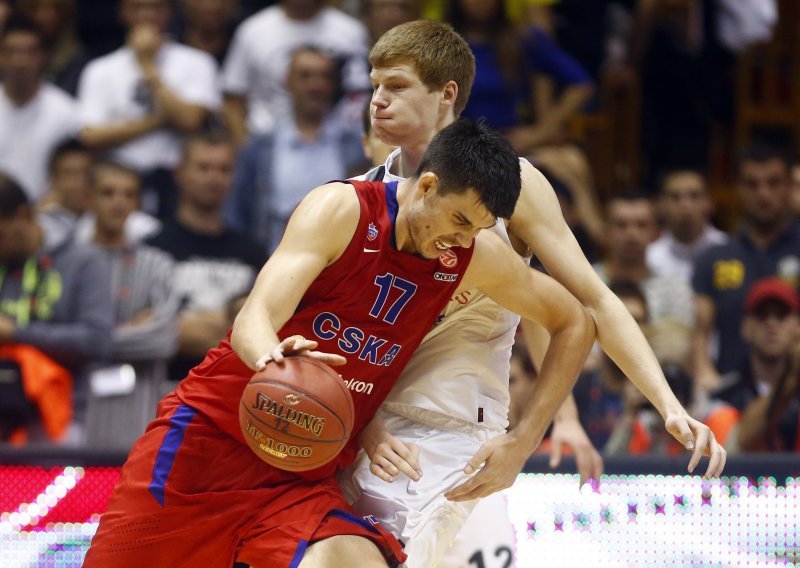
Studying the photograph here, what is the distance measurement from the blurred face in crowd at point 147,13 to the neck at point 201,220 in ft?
4.38

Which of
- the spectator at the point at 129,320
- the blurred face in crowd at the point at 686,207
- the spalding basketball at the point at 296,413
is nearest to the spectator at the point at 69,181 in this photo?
the spectator at the point at 129,320

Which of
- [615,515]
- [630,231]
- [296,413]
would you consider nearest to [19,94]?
[630,231]

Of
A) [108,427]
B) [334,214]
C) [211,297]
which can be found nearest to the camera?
[334,214]

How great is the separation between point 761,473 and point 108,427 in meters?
2.79

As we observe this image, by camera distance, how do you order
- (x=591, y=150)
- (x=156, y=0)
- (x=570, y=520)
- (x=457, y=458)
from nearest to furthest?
(x=457, y=458) < (x=570, y=520) < (x=156, y=0) < (x=591, y=150)

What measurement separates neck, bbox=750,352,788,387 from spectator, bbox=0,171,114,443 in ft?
10.1

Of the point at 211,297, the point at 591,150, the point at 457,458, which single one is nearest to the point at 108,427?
the point at 211,297

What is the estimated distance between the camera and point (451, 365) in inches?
159

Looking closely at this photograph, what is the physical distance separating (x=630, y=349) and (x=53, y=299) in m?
3.35

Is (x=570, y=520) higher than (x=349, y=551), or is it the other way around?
(x=349, y=551)

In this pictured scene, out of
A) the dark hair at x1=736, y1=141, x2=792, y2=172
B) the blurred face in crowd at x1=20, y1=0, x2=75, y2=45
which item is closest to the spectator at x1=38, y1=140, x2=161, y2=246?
the blurred face in crowd at x1=20, y1=0, x2=75, y2=45

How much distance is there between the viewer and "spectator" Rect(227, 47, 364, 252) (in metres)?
7.43

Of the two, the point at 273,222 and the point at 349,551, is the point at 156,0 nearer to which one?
the point at 273,222

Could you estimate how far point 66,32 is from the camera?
333 inches
